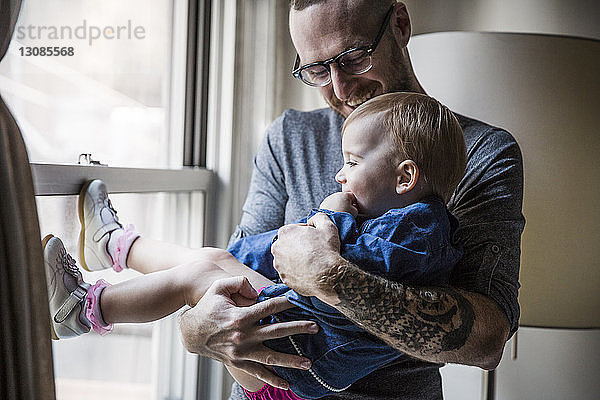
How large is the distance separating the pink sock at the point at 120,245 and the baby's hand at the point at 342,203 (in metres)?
0.54

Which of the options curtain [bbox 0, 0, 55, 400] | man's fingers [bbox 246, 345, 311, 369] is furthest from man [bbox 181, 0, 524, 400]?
curtain [bbox 0, 0, 55, 400]

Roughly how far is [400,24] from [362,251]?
1.83 feet

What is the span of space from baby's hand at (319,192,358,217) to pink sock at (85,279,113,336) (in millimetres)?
481

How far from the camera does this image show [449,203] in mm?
1404

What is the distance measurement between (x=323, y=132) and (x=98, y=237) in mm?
584

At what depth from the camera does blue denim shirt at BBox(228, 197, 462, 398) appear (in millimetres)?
1184

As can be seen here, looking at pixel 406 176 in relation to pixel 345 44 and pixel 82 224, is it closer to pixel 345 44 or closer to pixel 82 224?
pixel 345 44

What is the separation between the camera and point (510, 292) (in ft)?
4.26

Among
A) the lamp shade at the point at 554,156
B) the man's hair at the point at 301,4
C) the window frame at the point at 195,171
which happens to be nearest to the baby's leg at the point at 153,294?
the man's hair at the point at 301,4

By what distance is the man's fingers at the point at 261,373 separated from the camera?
49.4 inches

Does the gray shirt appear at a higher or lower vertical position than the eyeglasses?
lower

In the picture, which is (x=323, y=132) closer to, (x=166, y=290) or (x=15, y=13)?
(x=166, y=290)

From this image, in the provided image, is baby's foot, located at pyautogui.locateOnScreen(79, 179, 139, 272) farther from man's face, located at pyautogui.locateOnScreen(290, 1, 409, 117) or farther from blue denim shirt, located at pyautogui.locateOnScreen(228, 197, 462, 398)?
man's face, located at pyautogui.locateOnScreen(290, 1, 409, 117)

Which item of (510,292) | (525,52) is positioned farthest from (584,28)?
(510,292)
